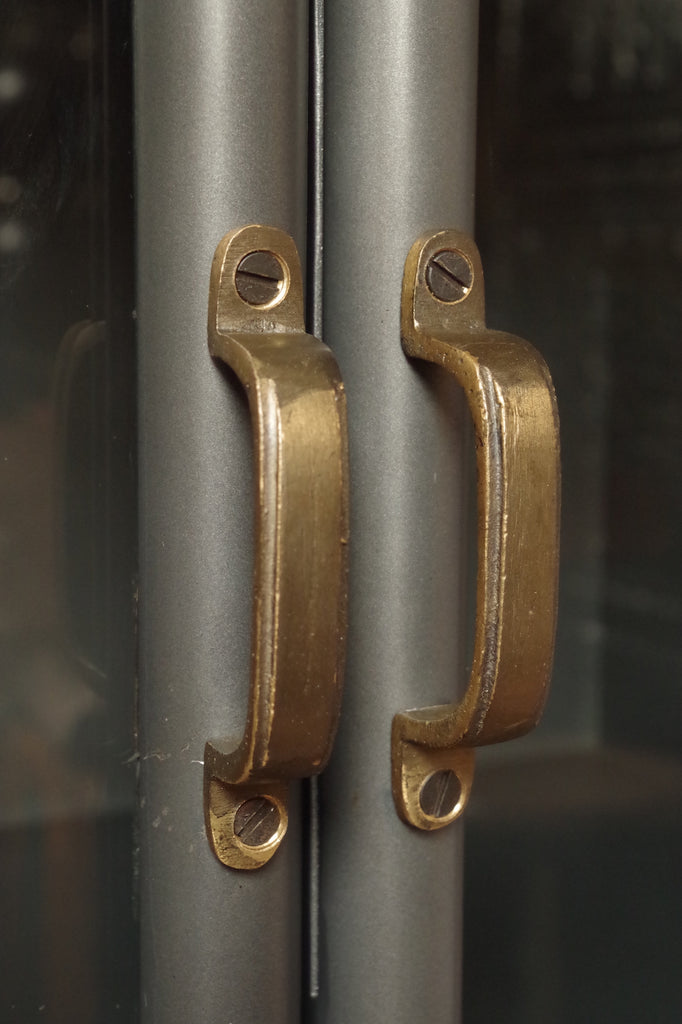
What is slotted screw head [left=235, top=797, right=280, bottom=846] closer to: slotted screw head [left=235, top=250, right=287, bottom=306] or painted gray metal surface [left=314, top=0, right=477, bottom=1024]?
painted gray metal surface [left=314, top=0, right=477, bottom=1024]

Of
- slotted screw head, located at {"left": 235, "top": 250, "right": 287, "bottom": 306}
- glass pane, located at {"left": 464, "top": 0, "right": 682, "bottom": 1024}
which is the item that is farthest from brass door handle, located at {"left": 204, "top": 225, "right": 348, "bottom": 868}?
glass pane, located at {"left": 464, "top": 0, "right": 682, "bottom": 1024}

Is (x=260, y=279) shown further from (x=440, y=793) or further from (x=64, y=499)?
(x=440, y=793)

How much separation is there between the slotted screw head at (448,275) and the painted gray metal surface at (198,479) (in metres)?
0.05

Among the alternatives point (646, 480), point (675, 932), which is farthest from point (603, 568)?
point (675, 932)

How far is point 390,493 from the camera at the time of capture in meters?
0.45

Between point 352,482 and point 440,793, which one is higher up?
point 352,482

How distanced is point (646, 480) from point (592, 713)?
11 centimetres

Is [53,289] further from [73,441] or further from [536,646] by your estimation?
[536,646]

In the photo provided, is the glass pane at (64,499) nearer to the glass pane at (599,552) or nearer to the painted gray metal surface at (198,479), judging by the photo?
the painted gray metal surface at (198,479)

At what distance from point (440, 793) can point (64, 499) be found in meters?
0.18

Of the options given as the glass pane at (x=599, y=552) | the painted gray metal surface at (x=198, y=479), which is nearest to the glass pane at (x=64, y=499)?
the painted gray metal surface at (x=198, y=479)

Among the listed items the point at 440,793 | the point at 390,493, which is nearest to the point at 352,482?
the point at 390,493

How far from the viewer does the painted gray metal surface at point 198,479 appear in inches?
16.0

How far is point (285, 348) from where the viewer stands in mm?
395
